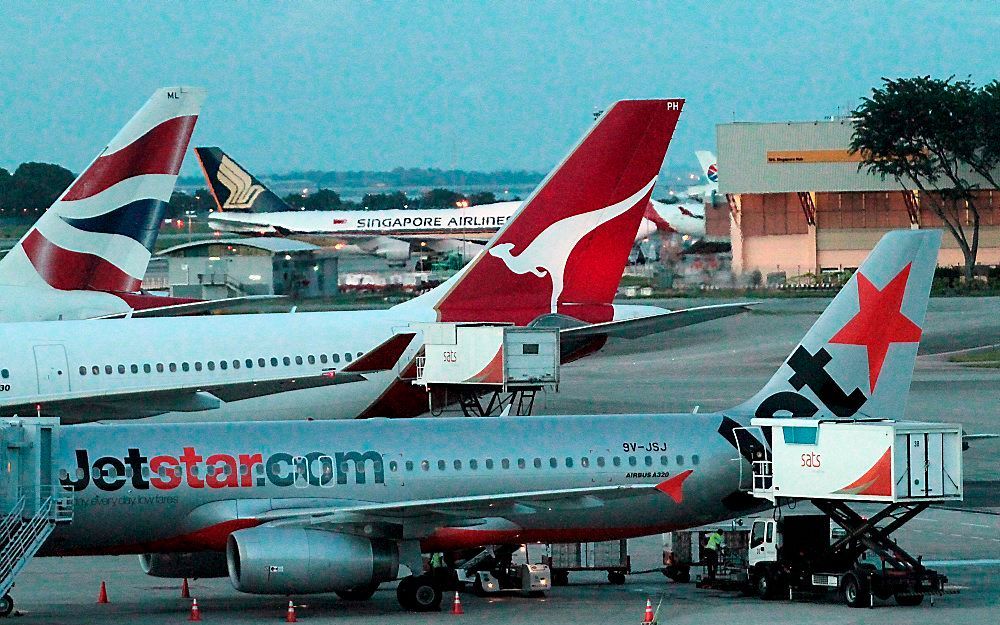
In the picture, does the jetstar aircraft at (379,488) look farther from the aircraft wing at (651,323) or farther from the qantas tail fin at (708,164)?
the qantas tail fin at (708,164)

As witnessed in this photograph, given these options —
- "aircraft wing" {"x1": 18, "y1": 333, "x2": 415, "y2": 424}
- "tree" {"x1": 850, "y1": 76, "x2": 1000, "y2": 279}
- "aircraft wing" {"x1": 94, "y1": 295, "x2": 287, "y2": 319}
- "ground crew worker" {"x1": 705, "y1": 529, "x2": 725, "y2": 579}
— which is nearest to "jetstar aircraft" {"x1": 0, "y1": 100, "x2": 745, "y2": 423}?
"aircraft wing" {"x1": 94, "y1": 295, "x2": 287, "y2": 319}

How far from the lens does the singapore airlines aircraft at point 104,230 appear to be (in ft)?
130

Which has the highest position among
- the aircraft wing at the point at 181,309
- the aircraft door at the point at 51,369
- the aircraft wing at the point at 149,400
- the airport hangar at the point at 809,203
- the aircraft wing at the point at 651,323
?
the airport hangar at the point at 809,203

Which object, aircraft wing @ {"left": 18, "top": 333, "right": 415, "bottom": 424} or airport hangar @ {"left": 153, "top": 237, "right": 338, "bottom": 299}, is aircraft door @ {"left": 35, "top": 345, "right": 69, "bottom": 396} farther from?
airport hangar @ {"left": 153, "top": 237, "right": 338, "bottom": 299}

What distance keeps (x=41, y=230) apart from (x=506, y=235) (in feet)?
36.0

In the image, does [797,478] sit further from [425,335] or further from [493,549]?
[425,335]

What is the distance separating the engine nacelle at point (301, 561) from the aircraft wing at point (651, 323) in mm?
11714

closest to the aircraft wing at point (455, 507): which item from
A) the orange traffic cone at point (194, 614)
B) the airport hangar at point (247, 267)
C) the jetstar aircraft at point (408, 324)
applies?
the orange traffic cone at point (194, 614)

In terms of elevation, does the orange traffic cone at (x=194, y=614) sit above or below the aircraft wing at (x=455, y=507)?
below

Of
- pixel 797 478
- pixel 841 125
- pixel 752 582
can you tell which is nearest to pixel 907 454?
pixel 797 478

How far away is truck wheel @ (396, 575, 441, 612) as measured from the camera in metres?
27.2

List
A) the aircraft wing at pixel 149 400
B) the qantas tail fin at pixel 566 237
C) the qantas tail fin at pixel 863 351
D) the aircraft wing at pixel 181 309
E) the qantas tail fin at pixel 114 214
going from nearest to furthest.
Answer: the qantas tail fin at pixel 863 351
the aircraft wing at pixel 149 400
the qantas tail fin at pixel 566 237
the qantas tail fin at pixel 114 214
the aircraft wing at pixel 181 309

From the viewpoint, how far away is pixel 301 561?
25812mm

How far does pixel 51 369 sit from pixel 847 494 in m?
17.5
